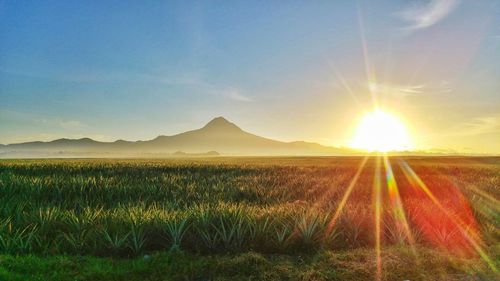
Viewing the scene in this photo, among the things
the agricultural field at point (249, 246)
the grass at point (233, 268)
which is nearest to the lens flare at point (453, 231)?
the agricultural field at point (249, 246)

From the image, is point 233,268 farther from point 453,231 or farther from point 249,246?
point 453,231

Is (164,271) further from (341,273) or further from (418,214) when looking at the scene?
(418,214)

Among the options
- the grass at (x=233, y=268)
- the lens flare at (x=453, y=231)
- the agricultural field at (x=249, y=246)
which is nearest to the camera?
the grass at (x=233, y=268)

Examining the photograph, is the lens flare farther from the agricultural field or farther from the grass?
the grass

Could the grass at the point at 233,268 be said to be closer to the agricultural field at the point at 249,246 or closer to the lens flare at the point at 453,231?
the agricultural field at the point at 249,246

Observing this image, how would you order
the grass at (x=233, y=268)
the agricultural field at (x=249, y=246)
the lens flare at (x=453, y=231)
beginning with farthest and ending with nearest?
the lens flare at (x=453, y=231)
the agricultural field at (x=249, y=246)
the grass at (x=233, y=268)

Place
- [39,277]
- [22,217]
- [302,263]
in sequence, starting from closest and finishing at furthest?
[39,277] → [302,263] → [22,217]

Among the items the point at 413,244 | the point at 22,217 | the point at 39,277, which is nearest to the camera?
the point at 39,277

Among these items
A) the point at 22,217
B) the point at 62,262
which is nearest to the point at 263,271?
the point at 62,262

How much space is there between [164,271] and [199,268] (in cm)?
71

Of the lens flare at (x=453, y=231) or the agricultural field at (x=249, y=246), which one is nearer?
the agricultural field at (x=249, y=246)

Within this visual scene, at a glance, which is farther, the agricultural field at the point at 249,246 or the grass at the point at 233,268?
the agricultural field at the point at 249,246

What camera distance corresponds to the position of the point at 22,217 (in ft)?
39.5

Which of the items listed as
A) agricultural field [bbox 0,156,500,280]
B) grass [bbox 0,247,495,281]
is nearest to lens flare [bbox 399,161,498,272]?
agricultural field [bbox 0,156,500,280]
